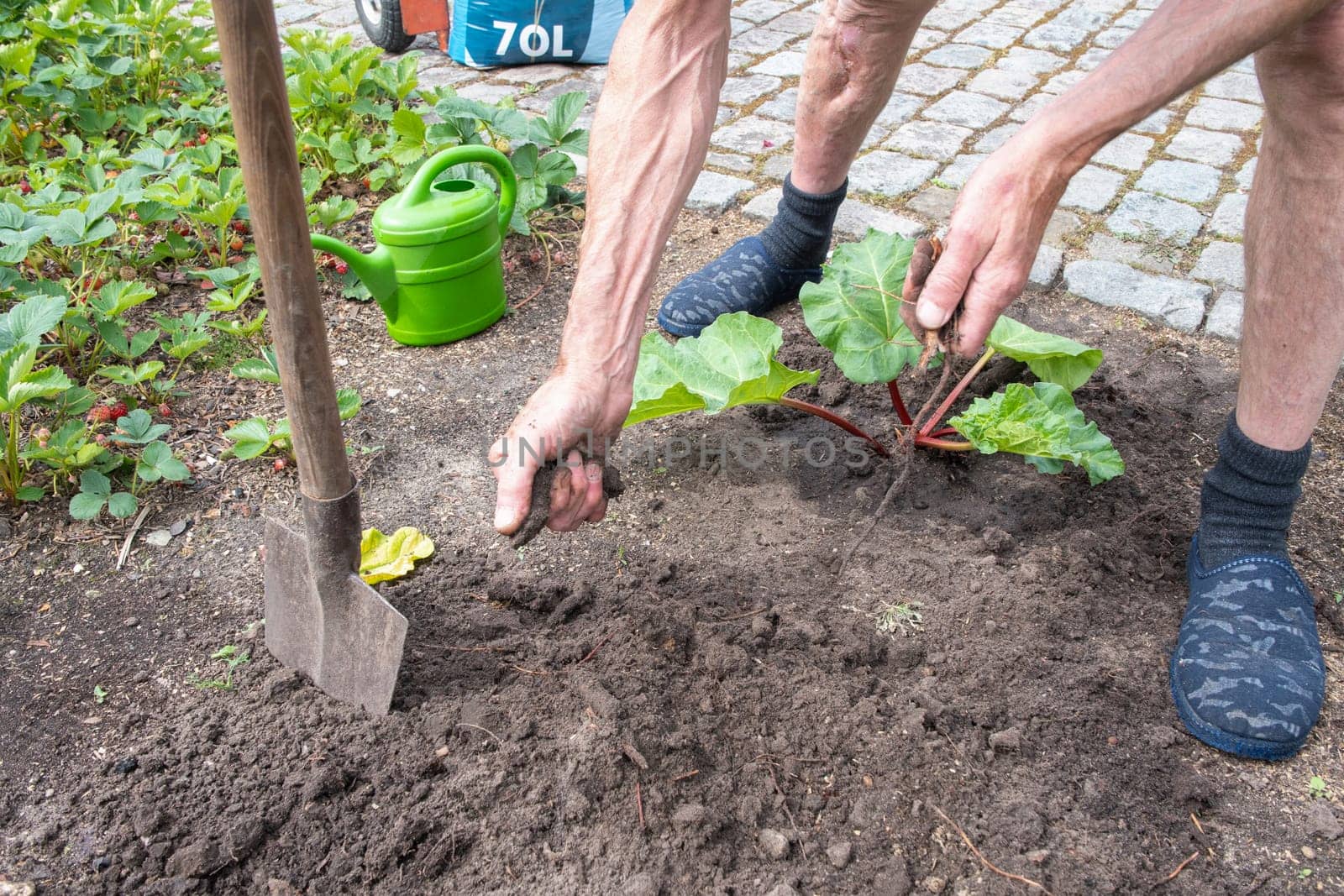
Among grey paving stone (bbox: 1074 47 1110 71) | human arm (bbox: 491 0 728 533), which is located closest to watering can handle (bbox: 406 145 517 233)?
human arm (bbox: 491 0 728 533)

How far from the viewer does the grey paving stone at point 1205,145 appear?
3.75 meters

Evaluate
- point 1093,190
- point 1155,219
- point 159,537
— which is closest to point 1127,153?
point 1093,190

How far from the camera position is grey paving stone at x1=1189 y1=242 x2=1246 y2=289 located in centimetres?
311

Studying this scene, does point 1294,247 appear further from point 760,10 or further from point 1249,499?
point 760,10

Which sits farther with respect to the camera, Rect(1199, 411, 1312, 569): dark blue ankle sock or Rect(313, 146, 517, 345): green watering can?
Rect(313, 146, 517, 345): green watering can

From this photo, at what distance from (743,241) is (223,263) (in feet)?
5.07

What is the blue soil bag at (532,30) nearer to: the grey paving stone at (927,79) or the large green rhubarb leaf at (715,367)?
the grey paving stone at (927,79)

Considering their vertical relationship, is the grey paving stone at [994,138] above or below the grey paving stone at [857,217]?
above

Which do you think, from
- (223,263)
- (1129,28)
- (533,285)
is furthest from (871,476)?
(1129,28)

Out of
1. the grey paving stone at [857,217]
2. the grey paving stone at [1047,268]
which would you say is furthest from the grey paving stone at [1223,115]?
the grey paving stone at [857,217]

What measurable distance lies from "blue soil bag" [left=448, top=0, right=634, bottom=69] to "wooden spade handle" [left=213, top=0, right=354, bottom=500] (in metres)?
3.32

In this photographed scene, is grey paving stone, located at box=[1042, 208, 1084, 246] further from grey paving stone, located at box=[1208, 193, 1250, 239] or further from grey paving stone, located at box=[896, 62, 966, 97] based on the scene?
grey paving stone, located at box=[896, 62, 966, 97]

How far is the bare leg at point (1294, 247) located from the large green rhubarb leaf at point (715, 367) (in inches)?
34.8

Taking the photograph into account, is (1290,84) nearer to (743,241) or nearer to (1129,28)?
(743,241)
